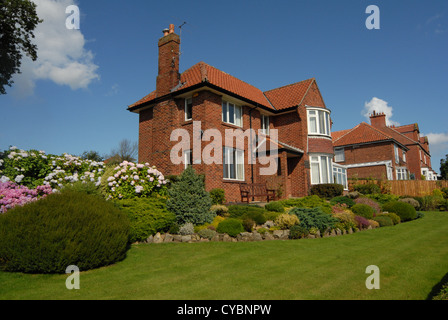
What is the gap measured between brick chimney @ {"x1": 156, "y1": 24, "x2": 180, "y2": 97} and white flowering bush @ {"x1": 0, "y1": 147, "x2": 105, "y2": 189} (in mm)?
8354

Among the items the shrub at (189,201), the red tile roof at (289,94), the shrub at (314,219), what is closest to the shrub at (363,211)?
the shrub at (314,219)

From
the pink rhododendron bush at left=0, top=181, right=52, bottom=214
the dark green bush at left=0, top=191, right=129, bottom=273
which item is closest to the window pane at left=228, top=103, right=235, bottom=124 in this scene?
the pink rhododendron bush at left=0, top=181, right=52, bottom=214

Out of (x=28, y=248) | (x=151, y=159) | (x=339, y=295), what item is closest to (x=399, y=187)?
(x=151, y=159)

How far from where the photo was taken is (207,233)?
10617mm

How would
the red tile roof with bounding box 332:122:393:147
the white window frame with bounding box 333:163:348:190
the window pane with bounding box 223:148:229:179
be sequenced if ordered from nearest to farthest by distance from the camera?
the window pane with bounding box 223:148:229:179 → the white window frame with bounding box 333:163:348:190 → the red tile roof with bounding box 332:122:393:147

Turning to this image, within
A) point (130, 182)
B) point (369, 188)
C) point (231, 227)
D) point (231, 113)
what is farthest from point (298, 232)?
point (369, 188)

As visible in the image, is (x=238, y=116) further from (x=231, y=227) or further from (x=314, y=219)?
(x=231, y=227)

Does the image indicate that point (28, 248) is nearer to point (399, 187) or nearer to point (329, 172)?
point (329, 172)

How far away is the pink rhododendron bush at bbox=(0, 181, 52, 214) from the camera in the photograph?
9.42 metres

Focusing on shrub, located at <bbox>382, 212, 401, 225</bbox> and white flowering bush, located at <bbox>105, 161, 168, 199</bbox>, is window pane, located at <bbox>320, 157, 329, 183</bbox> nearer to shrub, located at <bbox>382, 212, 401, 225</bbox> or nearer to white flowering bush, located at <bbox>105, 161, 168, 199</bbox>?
shrub, located at <bbox>382, 212, 401, 225</bbox>

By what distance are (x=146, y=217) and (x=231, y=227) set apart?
288 cm

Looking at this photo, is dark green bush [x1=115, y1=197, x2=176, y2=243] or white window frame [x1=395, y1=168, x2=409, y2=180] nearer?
dark green bush [x1=115, y1=197, x2=176, y2=243]

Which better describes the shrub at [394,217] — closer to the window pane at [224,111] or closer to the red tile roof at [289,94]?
the red tile roof at [289,94]
